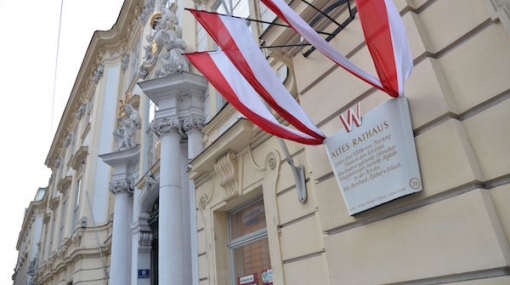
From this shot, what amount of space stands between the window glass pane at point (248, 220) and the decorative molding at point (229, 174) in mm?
402

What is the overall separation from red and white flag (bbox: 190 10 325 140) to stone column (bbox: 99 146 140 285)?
865 centimetres

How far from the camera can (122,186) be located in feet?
39.1

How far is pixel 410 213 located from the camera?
307 cm

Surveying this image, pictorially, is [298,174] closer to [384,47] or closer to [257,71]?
[257,71]

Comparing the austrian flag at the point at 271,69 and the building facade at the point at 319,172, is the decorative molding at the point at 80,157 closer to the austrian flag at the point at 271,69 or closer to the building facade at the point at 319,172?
the building facade at the point at 319,172

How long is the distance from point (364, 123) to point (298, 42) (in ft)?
5.22

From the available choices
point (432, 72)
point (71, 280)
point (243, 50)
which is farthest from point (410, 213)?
point (71, 280)

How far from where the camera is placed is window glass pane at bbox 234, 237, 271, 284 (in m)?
6.04

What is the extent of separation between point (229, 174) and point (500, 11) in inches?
180

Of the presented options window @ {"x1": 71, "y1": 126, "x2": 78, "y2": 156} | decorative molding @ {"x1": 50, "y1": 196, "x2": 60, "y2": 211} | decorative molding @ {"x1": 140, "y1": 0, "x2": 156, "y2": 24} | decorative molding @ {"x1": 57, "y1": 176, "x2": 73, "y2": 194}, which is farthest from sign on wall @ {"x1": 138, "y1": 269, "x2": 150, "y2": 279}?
decorative molding @ {"x1": 50, "y1": 196, "x2": 60, "y2": 211}

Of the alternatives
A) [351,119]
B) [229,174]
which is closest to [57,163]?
[229,174]

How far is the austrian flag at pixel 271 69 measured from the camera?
322cm

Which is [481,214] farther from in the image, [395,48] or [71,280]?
[71,280]

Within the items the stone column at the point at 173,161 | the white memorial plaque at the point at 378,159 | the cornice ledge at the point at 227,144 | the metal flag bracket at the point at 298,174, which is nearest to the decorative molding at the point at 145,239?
the stone column at the point at 173,161
